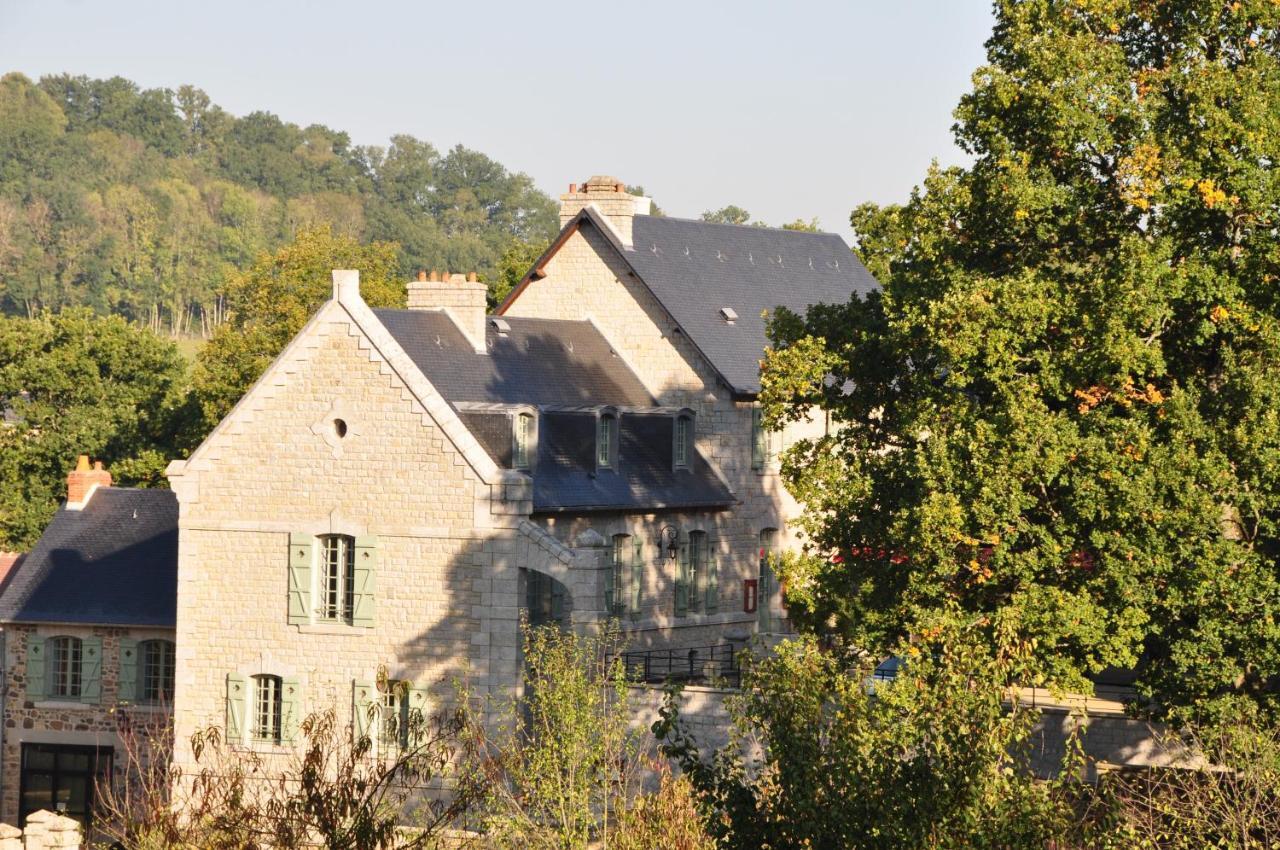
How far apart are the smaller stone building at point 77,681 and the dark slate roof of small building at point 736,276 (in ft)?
40.1

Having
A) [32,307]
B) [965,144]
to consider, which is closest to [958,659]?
[965,144]

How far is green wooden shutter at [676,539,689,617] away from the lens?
138ft

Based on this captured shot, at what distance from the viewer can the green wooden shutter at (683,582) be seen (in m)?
42.1

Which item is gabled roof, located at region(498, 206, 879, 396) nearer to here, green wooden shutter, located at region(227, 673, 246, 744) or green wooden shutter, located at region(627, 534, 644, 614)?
green wooden shutter, located at region(627, 534, 644, 614)

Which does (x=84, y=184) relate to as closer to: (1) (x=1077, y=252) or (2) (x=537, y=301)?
(2) (x=537, y=301)

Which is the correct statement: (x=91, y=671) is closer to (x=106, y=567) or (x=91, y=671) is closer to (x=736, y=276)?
(x=106, y=567)

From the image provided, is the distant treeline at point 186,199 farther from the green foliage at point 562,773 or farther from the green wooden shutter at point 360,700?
the green foliage at point 562,773

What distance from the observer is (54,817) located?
105 ft

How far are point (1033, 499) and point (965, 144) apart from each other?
5996mm

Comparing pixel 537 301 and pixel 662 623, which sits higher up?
pixel 537 301

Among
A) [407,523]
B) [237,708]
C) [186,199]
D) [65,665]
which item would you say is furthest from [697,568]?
[186,199]

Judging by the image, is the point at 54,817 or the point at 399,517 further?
the point at 399,517

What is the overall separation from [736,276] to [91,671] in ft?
56.2

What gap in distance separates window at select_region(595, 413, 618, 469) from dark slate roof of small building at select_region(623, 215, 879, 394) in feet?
13.8
